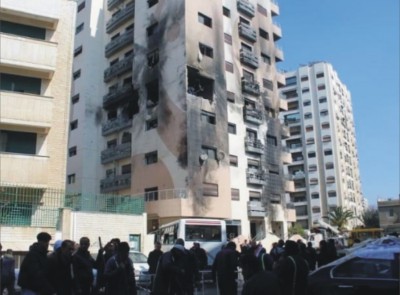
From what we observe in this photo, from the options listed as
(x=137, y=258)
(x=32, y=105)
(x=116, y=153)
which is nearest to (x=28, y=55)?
(x=32, y=105)

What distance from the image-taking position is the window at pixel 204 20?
120 ft

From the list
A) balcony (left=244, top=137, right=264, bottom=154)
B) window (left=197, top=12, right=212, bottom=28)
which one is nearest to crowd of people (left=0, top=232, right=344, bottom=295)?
balcony (left=244, top=137, right=264, bottom=154)

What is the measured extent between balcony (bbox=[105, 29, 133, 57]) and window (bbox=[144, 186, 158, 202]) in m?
13.6

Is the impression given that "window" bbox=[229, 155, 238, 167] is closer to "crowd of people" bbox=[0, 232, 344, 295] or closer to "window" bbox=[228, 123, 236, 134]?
"window" bbox=[228, 123, 236, 134]

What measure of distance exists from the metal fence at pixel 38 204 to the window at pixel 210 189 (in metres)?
9.61

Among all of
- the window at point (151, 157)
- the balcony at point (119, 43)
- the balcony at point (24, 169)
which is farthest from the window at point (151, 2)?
the balcony at point (24, 169)

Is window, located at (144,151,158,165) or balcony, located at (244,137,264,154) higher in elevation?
balcony, located at (244,137,264,154)

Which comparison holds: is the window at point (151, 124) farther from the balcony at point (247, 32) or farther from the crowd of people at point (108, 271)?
the crowd of people at point (108, 271)

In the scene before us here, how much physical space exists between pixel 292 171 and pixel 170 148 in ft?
160

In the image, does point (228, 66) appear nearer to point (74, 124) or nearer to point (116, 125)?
point (116, 125)

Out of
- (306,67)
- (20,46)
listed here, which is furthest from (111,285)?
(306,67)

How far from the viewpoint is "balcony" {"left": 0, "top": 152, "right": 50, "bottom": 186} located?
20453 mm

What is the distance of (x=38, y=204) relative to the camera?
69.8 ft

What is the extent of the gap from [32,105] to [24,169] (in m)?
2.99
